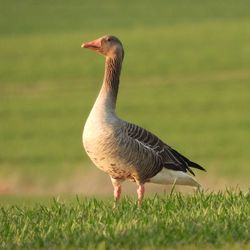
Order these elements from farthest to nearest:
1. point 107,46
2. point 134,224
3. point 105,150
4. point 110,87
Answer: point 107,46 < point 110,87 < point 105,150 < point 134,224

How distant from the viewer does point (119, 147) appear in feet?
35.1

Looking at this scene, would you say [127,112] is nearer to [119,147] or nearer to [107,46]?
[107,46]

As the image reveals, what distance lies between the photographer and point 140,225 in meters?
8.94

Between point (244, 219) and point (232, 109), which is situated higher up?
point (232, 109)

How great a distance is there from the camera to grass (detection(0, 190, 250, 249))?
8.42 metres

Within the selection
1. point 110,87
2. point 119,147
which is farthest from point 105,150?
point 110,87

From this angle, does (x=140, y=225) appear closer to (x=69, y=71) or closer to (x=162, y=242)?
(x=162, y=242)

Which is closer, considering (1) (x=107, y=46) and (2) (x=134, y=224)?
(2) (x=134, y=224)

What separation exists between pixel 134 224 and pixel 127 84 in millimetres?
34314

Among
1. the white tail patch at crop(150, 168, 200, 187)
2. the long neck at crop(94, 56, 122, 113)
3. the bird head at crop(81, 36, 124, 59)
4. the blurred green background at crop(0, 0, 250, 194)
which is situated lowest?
the white tail patch at crop(150, 168, 200, 187)

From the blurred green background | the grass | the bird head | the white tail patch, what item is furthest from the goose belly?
the blurred green background

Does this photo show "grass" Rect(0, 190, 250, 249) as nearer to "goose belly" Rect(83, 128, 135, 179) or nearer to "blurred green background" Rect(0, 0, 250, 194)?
"goose belly" Rect(83, 128, 135, 179)

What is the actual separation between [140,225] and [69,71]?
121 feet

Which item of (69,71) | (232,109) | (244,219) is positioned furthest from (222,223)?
(69,71)
